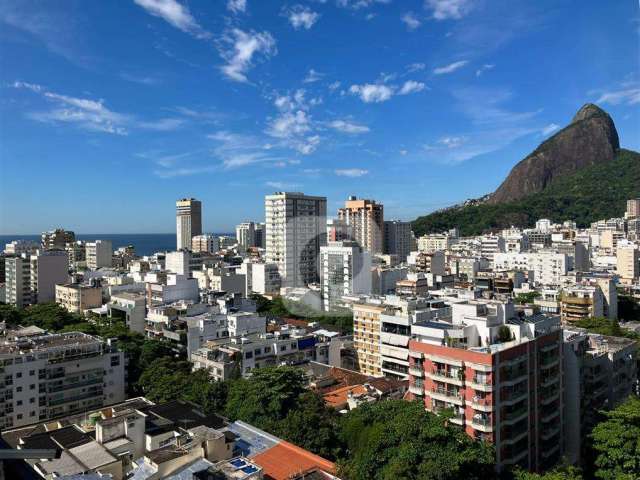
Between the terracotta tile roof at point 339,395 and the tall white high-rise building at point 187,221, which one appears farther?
the tall white high-rise building at point 187,221

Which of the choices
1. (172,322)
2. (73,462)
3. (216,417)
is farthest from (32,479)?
(172,322)

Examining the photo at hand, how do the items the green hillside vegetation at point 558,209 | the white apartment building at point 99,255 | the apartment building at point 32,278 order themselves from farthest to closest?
the green hillside vegetation at point 558,209
the white apartment building at point 99,255
the apartment building at point 32,278

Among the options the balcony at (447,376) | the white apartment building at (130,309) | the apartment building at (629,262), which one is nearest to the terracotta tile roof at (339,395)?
the balcony at (447,376)

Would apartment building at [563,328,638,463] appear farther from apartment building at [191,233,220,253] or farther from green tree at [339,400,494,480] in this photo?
apartment building at [191,233,220,253]

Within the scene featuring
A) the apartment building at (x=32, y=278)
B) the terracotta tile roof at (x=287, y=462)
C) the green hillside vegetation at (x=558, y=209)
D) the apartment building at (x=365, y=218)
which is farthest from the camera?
the green hillside vegetation at (x=558, y=209)

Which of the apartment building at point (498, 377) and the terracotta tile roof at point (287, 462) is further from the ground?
the apartment building at point (498, 377)

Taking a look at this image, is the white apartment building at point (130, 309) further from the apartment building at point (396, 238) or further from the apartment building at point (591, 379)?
the apartment building at point (396, 238)
